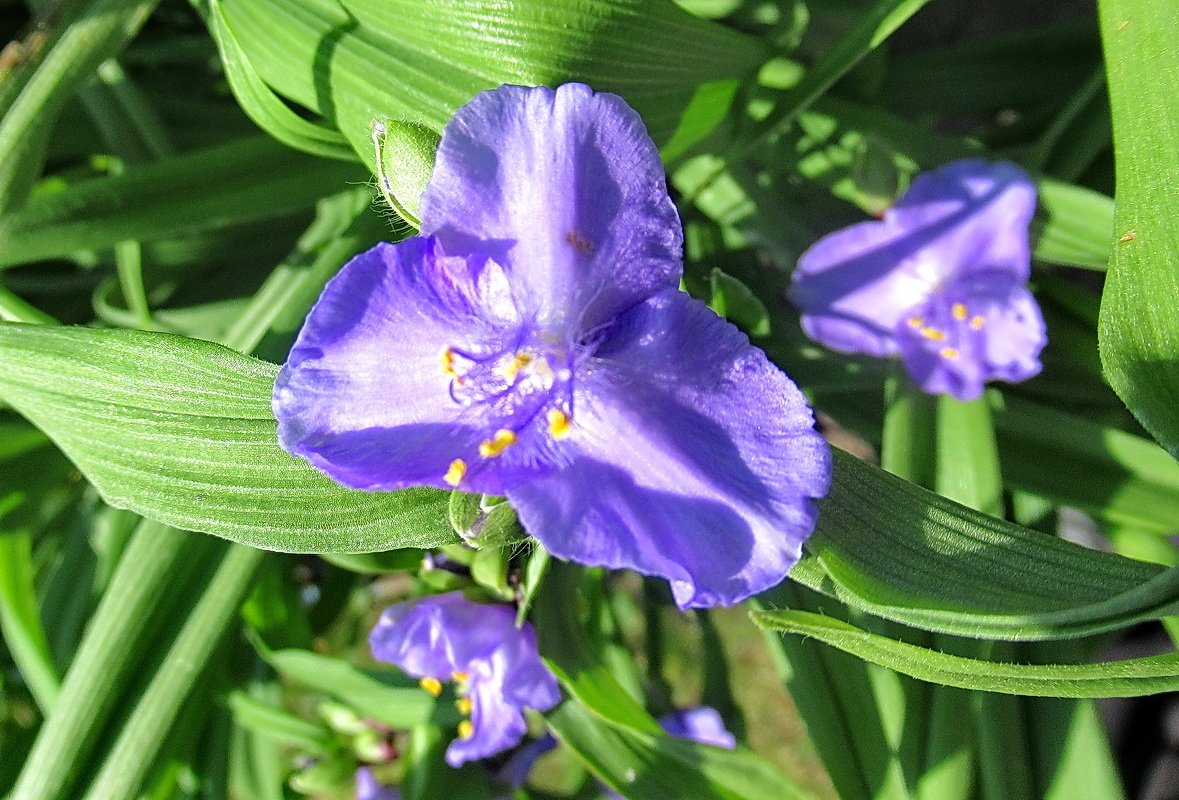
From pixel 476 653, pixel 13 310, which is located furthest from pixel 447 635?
pixel 13 310

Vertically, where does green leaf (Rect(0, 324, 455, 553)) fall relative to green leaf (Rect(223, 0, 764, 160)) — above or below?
below

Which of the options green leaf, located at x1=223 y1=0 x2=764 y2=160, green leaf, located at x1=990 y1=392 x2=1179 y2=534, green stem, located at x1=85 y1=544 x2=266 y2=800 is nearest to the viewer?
green leaf, located at x1=223 y1=0 x2=764 y2=160

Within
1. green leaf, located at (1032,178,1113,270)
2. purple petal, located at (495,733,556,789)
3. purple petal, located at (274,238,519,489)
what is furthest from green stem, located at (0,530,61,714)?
green leaf, located at (1032,178,1113,270)

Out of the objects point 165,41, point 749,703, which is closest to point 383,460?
point 165,41

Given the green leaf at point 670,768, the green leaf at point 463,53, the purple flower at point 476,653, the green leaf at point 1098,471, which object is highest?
the green leaf at point 463,53

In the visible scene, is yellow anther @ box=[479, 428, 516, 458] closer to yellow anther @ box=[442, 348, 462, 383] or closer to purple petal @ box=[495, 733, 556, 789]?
yellow anther @ box=[442, 348, 462, 383]

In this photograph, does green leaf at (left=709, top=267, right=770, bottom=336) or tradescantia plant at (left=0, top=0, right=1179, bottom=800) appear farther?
green leaf at (left=709, top=267, right=770, bottom=336)

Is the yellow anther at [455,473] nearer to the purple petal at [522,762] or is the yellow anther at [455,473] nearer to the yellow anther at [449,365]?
the yellow anther at [449,365]

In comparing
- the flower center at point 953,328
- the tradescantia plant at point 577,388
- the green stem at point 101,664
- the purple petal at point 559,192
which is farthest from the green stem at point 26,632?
the flower center at point 953,328

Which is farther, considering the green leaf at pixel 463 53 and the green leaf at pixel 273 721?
the green leaf at pixel 273 721
